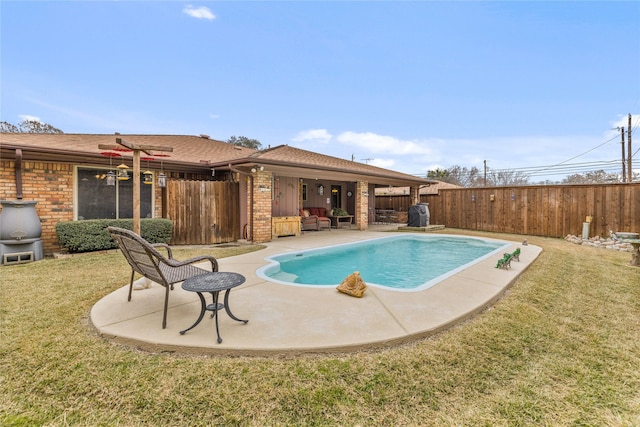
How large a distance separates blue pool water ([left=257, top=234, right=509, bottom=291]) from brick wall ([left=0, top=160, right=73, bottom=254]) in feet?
17.9

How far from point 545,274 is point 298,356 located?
200 inches

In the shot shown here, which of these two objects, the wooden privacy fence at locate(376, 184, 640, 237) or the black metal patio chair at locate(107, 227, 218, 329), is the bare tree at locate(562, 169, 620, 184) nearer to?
the wooden privacy fence at locate(376, 184, 640, 237)

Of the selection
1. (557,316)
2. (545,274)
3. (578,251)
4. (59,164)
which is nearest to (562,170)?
(578,251)

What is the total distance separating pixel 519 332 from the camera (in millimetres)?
2855

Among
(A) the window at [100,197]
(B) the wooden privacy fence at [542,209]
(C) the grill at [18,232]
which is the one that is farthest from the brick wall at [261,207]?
(B) the wooden privacy fence at [542,209]

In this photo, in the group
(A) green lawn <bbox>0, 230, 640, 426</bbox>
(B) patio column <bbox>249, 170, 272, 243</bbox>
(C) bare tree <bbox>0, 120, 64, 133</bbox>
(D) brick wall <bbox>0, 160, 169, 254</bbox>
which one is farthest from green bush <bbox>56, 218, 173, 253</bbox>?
(C) bare tree <bbox>0, 120, 64, 133</bbox>

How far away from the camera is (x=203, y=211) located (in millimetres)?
8703

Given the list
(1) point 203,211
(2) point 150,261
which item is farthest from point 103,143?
(2) point 150,261

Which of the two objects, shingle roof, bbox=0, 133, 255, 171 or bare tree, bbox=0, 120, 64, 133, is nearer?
shingle roof, bbox=0, 133, 255, 171

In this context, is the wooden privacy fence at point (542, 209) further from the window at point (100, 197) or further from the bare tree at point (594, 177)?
the bare tree at point (594, 177)

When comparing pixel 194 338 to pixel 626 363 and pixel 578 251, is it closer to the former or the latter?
pixel 626 363

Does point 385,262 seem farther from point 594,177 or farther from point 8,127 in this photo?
point 594,177

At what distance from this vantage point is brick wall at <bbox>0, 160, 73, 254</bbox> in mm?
6508

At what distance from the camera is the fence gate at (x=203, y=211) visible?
8.35 meters
